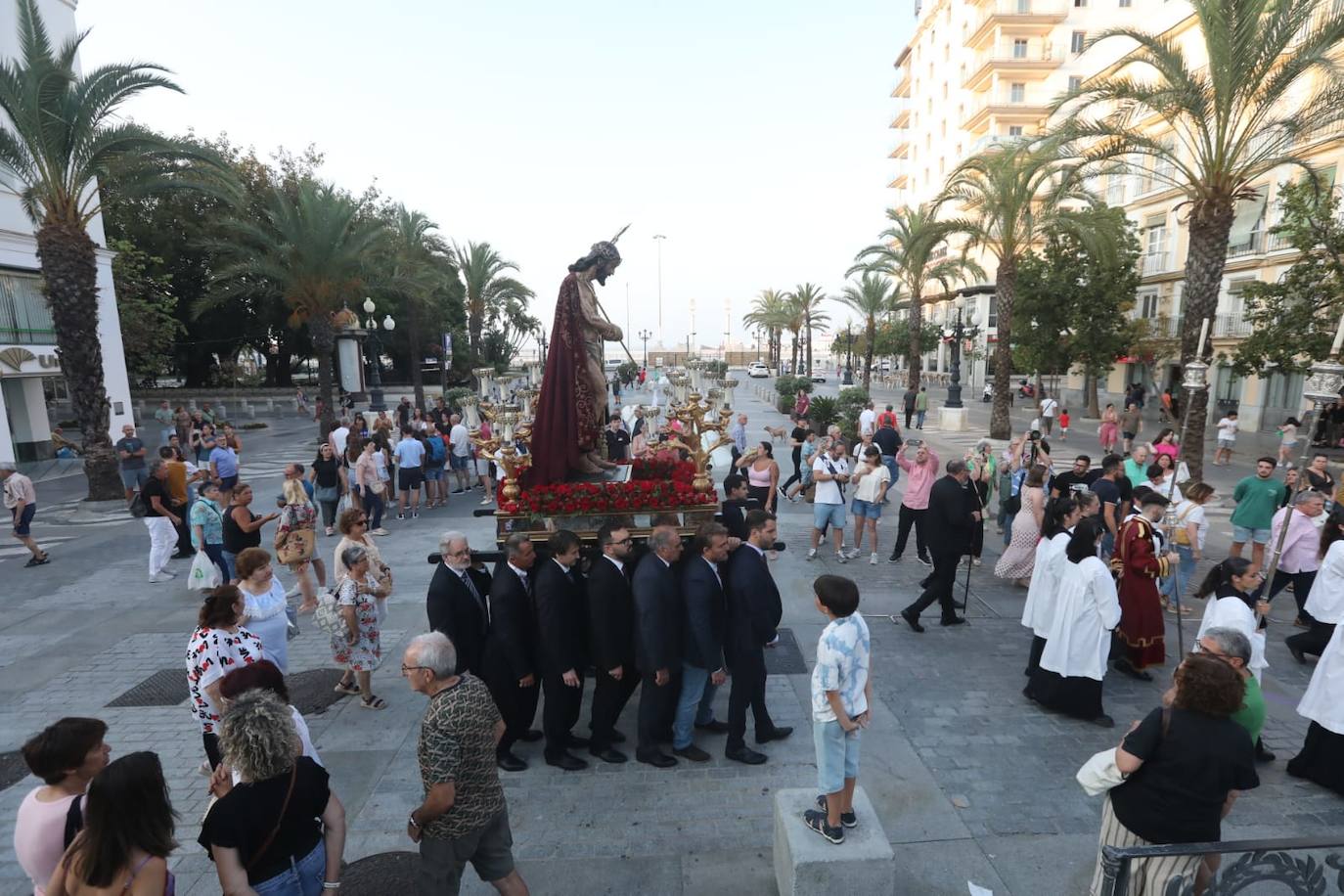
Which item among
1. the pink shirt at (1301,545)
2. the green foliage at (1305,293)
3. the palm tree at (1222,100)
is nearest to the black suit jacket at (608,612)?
the pink shirt at (1301,545)

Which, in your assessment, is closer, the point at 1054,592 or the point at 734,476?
the point at 1054,592

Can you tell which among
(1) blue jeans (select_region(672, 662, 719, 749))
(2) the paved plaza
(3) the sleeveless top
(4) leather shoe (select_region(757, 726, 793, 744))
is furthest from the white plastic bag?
(4) leather shoe (select_region(757, 726, 793, 744))

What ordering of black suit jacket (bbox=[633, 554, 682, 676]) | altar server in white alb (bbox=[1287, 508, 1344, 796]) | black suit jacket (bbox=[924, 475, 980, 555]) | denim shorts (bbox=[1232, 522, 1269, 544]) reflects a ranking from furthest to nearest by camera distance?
1. denim shorts (bbox=[1232, 522, 1269, 544])
2. black suit jacket (bbox=[924, 475, 980, 555])
3. black suit jacket (bbox=[633, 554, 682, 676])
4. altar server in white alb (bbox=[1287, 508, 1344, 796])

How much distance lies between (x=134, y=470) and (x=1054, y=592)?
14.5 m

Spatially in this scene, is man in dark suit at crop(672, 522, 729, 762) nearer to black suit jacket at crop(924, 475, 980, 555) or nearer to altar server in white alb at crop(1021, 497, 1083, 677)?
altar server in white alb at crop(1021, 497, 1083, 677)

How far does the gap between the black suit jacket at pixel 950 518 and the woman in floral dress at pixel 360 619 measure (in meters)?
5.51

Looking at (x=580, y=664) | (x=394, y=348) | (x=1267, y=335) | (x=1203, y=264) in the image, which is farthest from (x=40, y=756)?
(x=394, y=348)

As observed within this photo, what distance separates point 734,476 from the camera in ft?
27.9

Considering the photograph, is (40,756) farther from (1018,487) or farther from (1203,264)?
(1203,264)

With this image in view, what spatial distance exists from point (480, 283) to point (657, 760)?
→ 35869 millimetres

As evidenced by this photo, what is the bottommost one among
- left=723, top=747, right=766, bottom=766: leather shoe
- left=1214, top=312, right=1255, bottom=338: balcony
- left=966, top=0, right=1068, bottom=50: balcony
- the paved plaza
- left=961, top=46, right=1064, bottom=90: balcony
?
the paved plaza

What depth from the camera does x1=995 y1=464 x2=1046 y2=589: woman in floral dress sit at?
8164mm

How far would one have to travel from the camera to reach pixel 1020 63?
4812 cm

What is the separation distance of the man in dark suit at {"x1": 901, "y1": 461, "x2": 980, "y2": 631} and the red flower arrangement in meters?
2.57
